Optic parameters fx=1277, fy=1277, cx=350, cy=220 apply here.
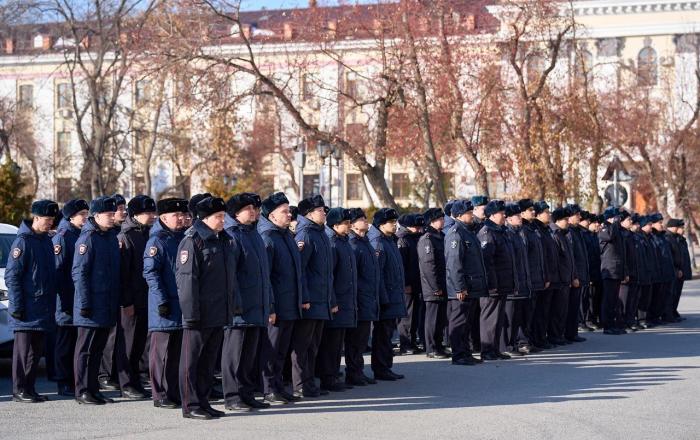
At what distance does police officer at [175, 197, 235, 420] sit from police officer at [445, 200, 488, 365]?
16.9 feet

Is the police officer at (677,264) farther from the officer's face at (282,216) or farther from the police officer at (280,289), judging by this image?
the officer's face at (282,216)

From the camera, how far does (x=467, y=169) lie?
49.0 meters

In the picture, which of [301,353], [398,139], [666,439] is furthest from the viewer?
[398,139]

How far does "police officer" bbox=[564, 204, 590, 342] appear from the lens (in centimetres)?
1992

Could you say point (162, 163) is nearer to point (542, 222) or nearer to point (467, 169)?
point (467, 169)

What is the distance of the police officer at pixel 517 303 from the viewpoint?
17.8 metres

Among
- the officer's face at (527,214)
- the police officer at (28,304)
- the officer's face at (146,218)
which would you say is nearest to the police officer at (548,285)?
the officer's face at (527,214)

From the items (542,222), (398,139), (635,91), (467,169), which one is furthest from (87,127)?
(542,222)

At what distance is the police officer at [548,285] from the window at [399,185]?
150 ft

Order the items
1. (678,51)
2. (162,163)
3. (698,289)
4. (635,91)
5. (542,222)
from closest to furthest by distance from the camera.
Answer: (542,222), (698,289), (635,91), (678,51), (162,163)

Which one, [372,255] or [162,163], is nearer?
[372,255]

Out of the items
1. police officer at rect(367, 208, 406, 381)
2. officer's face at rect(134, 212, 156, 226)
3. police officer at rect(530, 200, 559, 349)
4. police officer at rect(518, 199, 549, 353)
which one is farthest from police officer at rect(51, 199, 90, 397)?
police officer at rect(530, 200, 559, 349)

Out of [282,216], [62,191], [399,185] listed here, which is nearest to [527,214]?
[282,216]

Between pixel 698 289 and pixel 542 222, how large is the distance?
19.0 m
